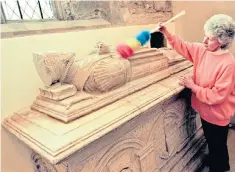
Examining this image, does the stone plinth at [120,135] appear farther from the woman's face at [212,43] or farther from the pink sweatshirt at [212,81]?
the woman's face at [212,43]

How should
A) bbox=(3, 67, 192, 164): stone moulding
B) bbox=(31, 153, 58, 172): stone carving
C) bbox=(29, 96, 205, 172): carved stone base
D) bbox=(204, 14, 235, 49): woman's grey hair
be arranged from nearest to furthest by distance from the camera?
1. bbox=(3, 67, 192, 164): stone moulding
2. bbox=(29, 96, 205, 172): carved stone base
3. bbox=(31, 153, 58, 172): stone carving
4. bbox=(204, 14, 235, 49): woman's grey hair

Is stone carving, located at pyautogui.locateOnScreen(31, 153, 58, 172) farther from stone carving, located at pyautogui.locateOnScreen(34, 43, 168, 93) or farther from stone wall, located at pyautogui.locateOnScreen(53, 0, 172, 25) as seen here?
stone wall, located at pyautogui.locateOnScreen(53, 0, 172, 25)

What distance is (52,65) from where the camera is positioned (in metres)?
0.98

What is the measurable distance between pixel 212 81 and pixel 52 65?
0.93 metres

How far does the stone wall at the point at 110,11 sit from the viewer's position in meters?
1.70

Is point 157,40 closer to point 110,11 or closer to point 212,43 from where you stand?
point 110,11

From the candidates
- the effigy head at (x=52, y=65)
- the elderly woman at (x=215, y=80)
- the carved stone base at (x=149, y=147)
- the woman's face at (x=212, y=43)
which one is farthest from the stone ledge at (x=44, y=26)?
the woman's face at (x=212, y=43)

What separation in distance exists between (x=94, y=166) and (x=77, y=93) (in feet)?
1.19

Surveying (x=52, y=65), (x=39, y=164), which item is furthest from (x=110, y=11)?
(x=39, y=164)

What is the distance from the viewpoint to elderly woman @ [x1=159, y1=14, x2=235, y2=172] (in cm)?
120

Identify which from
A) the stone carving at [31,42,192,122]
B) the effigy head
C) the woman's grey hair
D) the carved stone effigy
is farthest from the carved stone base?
the woman's grey hair

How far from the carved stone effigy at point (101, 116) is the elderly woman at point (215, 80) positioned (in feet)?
0.49

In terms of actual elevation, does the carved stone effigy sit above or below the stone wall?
→ below

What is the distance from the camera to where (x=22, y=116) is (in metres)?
1.06
